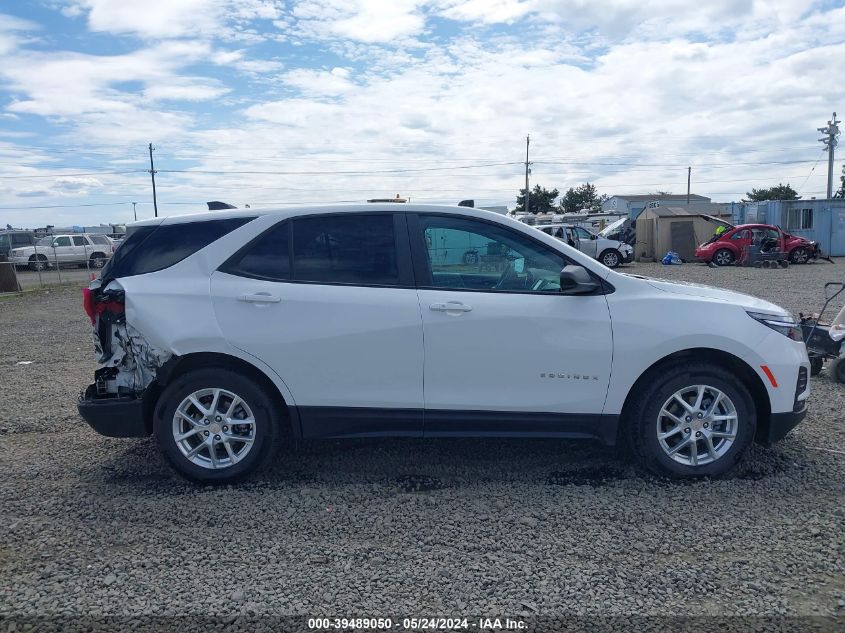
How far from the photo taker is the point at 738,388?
454 cm

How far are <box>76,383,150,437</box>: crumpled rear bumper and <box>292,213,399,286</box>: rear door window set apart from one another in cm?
135

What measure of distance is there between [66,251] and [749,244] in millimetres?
30612

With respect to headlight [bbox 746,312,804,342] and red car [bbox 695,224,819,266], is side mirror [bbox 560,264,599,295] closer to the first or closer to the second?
headlight [bbox 746,312,804,342]

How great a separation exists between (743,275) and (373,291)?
21957 millimetres

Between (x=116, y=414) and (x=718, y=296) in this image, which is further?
(x=718, y=296)

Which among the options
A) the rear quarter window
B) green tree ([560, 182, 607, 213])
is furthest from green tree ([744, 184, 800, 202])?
the rear quarter window

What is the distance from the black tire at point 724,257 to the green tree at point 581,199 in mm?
53004

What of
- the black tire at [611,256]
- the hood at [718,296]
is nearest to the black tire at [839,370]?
the hood at [718,296]

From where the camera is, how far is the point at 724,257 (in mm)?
28469

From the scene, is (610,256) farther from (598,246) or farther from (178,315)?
(178,315)

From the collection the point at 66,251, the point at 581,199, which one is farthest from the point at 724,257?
the point at 581,199

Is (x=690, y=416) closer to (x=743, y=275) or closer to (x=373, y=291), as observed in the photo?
(x=373, y=291)

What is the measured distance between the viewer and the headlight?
460cm

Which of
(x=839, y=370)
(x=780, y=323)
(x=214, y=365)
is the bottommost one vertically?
(x=839, y=370)
